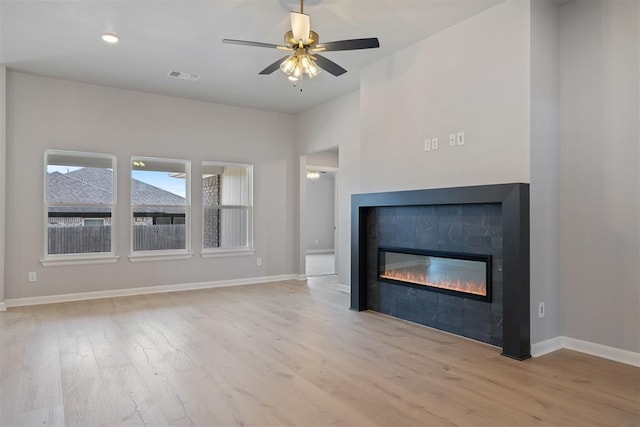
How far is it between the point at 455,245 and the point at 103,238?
4.98 metres

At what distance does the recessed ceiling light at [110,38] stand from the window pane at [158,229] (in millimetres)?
2659

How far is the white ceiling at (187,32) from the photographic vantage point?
11.9 feet

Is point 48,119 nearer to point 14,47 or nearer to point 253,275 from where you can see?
point 14,47

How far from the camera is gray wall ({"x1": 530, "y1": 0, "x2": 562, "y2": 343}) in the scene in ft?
11.1

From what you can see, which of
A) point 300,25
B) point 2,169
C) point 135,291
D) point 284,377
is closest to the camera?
point 284,377

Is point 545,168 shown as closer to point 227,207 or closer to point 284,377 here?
point 284,377

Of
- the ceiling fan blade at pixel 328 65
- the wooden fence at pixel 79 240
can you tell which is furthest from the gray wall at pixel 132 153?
the ceiling fan blade at pixel 328 65

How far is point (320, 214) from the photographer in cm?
1332

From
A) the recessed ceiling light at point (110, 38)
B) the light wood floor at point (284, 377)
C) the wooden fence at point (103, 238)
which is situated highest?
the recessed ceiling light at point (110, 38)

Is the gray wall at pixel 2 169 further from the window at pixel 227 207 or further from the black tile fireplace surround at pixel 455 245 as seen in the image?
the black tile fireplace surround at pixel 455 245

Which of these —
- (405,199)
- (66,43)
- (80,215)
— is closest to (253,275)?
(80,215)

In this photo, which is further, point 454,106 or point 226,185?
point 226,185

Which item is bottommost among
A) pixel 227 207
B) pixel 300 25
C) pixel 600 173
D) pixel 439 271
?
pixel 439 271

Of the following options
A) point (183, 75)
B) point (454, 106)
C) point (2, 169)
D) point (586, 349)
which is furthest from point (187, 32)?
point (586, 349)
